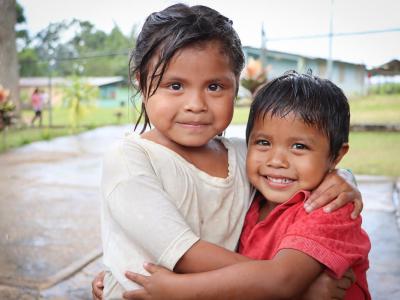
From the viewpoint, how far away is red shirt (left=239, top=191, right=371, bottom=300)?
1.16 metres

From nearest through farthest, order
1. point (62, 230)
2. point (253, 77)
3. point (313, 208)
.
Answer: point (313, 208), point (62, 230), point (253, 77)

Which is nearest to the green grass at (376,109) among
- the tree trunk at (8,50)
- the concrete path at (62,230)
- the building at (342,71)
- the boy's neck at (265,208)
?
the building at (342,71)

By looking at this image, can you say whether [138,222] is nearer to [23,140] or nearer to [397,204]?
[397,204]

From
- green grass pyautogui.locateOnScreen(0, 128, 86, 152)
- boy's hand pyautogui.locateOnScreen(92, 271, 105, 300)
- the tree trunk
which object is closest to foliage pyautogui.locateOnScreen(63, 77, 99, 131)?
green grass pyautogui.locateOnScreen(0, 128, 86, 152)

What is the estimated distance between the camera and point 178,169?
4.17 ft

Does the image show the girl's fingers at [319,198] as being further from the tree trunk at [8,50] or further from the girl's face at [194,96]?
the tree trunk at [8,50]

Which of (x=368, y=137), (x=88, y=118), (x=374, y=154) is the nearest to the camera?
(x=374, y=154)

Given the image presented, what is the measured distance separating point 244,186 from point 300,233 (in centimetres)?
27

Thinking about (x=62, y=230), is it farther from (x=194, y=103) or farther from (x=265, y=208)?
(x=194, y=103)

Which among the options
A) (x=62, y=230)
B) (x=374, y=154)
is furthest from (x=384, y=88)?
(x=62, y=230)

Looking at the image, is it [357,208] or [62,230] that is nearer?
[357,208]

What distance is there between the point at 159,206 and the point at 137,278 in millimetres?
182

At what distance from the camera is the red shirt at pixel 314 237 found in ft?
3.80

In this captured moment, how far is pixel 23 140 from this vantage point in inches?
358
